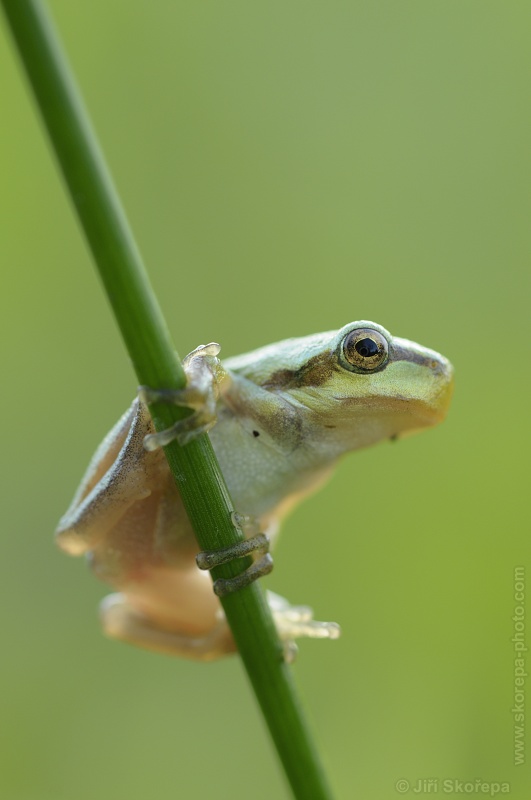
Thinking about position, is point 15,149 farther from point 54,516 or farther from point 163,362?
point 163,362

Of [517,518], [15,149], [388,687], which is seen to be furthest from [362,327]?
[15,149]

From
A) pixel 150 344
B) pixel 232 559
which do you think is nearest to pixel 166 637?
pixel 232 559

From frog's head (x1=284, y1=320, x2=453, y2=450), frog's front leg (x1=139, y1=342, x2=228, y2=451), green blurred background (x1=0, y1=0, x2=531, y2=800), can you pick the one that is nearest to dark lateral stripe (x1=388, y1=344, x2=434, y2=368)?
frog's head (x1=284, y1=320, x2=453, y2=450)

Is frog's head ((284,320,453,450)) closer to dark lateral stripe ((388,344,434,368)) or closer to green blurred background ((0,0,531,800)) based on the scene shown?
dark lateral stripe ((388,344,434,368))

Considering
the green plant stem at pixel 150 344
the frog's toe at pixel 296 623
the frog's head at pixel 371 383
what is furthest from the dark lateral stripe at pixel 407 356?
Answer: the frog's toe at pixel 296 623

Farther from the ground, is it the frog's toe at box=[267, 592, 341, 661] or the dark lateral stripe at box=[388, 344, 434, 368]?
the dark lateral stripe at box=[388, 344, 434, 368]

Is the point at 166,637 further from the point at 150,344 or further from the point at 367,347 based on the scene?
the point at 150,344

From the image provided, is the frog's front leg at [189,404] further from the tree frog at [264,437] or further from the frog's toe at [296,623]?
the frog's toe at [296,623]
